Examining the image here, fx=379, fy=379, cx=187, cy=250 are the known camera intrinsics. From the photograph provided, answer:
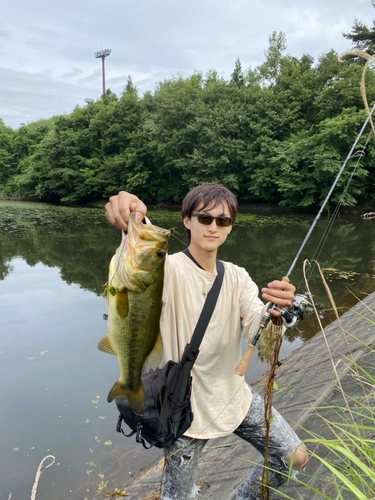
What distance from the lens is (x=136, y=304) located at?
171 centimetres

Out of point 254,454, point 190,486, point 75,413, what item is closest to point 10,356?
point 75,413

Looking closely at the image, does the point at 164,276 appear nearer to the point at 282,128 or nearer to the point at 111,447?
the point at 111,447

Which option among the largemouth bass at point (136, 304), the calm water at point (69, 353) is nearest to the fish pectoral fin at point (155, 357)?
the largemouth bass at point (136, 304)

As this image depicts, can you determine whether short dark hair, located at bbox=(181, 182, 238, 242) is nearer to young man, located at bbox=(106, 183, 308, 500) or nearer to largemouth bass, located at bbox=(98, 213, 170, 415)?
young man, located at bbox=(106, 183, 308, 500)

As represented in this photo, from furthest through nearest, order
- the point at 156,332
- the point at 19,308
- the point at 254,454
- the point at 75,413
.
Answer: the point at 19,308 < the point at 75,413 < the point at 254,454 < the point at 156,332

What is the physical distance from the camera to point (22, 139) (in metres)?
48.7

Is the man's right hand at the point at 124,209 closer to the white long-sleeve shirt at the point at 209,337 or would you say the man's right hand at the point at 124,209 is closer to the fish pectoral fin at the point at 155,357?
the white long-sleeve shirt at the point at 209,337

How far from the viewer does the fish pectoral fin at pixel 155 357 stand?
71.2 inches

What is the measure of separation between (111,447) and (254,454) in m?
1.81

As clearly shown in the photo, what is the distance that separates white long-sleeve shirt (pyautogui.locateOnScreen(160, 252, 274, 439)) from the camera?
1.88 meters

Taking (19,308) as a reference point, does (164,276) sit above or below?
above

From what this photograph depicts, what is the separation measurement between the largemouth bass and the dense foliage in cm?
2281

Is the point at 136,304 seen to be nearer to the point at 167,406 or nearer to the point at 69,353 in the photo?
the point at 167,406

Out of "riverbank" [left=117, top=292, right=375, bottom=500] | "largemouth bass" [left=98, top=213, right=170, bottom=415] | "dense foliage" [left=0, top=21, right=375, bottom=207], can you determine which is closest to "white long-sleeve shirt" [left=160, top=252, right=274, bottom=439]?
"largemouth bass" [left=98, top=213, right=170, bottom=415]
